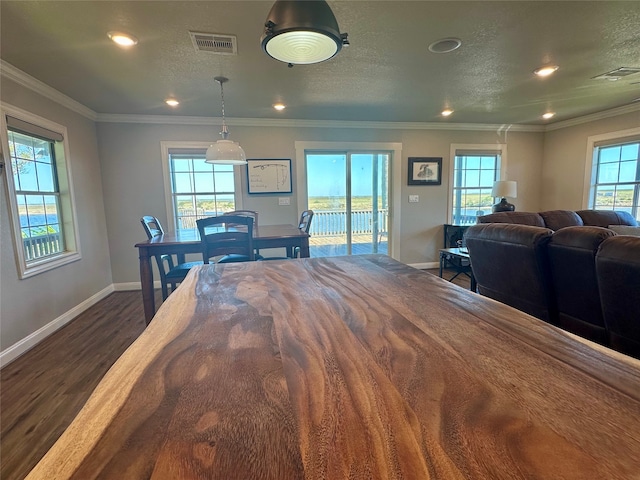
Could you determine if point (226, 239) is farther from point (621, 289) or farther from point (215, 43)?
point (621, 289)

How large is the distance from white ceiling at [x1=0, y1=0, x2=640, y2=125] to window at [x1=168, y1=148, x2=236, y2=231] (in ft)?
2.26

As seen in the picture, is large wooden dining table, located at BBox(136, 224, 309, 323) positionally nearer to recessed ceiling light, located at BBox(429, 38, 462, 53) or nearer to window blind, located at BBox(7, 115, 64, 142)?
window blind, located at BBox(7, 115, 64, 142)

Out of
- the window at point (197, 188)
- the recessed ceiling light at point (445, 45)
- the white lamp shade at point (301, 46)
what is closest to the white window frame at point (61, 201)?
the window at point (197, 188)

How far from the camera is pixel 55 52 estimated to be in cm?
238

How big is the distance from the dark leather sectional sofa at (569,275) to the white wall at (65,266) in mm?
3875

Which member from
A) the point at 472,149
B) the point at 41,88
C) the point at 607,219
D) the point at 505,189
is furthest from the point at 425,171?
the point at 41,88

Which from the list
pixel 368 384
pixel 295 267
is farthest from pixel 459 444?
pixel 295 267

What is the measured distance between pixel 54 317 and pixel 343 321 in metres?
3.55

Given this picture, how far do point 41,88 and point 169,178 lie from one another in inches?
63.0

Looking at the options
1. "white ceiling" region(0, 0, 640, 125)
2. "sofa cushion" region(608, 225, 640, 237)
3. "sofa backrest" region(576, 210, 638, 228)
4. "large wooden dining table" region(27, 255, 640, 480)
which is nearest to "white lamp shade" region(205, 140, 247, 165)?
"white ceiling" region(0, 0, 640, 125)

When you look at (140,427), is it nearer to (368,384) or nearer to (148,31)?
(368,384)

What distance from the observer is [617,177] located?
4.58m

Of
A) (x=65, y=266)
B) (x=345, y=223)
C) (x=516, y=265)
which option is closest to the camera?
(x=516, y=265)

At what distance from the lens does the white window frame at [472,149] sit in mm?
5234
